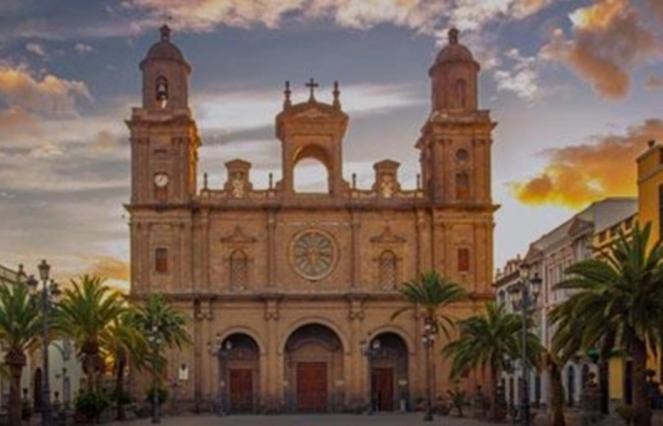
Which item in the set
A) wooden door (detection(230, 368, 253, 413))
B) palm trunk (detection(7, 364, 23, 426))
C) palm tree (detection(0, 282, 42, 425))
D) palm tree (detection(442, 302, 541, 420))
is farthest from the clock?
palm trunk (detection(7, 364, 23, 426))

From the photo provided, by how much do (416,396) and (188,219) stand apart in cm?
2080

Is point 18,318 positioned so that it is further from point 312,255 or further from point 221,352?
point 312,255

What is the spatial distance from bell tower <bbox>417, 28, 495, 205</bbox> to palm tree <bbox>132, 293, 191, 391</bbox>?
2110 centimetres

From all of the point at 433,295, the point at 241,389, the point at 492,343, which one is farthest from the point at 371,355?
the point at 492,343

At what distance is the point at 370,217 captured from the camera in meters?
89.6

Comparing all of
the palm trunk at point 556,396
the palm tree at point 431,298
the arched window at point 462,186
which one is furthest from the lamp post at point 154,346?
the palm trunk at point 556,396

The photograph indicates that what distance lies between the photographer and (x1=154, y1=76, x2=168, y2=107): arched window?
8944 centimetres

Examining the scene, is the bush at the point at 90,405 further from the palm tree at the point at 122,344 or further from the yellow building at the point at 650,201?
the yellow building at the point at 650,201

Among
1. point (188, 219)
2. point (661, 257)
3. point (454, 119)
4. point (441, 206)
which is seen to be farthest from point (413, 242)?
point (661, 257)

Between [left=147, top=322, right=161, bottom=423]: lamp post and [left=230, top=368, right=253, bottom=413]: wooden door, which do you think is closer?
[left=147, top=322, right=161, bottom=423]: lamp post

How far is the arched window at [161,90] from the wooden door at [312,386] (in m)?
21.9

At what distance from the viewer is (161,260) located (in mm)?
87000

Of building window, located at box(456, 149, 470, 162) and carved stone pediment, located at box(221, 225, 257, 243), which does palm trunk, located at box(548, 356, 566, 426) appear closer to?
building window, located at box(456, 149, 470, 162)

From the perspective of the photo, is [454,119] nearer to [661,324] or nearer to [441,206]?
[441,206]
